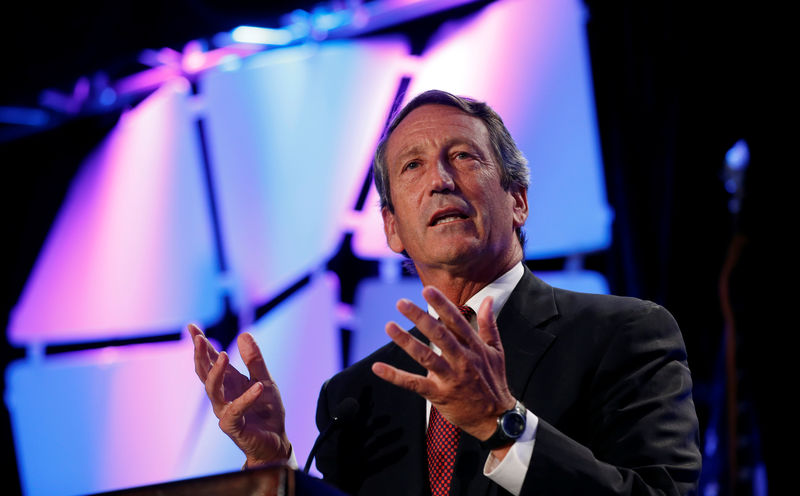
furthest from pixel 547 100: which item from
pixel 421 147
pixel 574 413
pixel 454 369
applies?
pixel 454 369

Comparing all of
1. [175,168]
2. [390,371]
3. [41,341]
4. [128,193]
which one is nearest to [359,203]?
[175,168]

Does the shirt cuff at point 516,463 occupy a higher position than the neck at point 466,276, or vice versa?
the neck at point 466,276

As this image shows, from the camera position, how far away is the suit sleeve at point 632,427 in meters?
1.10

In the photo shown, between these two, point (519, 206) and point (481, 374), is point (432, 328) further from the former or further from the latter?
point (519, 206)

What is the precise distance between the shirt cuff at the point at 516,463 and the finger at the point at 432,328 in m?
0.19

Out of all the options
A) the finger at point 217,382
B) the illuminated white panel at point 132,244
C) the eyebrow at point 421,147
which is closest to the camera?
the finger at point 217,382

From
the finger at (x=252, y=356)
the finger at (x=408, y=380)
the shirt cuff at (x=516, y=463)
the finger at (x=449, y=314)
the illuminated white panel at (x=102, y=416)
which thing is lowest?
the illuminated white panel at (x=102, y=416)

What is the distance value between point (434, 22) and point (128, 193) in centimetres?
171

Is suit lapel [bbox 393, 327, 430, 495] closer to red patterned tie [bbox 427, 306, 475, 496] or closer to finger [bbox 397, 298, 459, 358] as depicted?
red patterned tie [bbox 427, 306, 475, 496]

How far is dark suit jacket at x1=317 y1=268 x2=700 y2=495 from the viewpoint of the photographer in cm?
113

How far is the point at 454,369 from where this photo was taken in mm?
1049

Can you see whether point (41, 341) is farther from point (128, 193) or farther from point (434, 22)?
point (434, 22)

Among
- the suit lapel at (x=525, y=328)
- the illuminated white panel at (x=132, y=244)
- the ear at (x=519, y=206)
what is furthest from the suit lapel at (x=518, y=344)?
the illuminated white panel at (x=132, y=244)

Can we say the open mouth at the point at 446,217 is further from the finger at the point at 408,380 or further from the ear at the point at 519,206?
the finger at the point at 408,380
